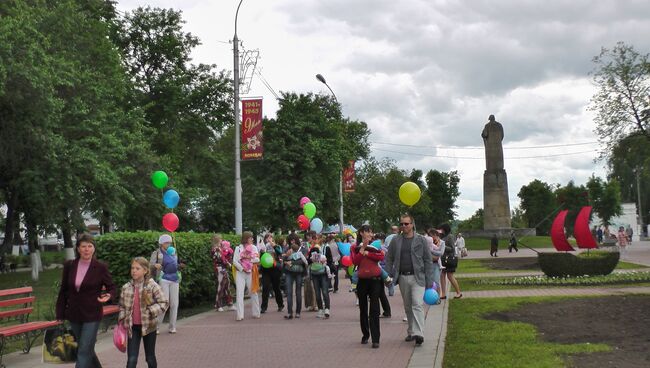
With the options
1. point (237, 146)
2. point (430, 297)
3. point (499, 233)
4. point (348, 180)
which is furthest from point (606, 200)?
point (430, 297)

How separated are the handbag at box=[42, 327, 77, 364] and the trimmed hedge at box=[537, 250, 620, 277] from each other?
16564 millimetres

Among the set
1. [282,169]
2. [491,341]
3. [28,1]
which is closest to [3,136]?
[28,1]

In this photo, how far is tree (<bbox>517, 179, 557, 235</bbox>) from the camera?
3912 inches

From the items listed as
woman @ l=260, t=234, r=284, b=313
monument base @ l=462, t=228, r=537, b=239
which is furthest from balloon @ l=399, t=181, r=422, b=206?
monument base @ l=462, t=228, r=537, b=239

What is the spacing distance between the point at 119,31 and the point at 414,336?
3630cm

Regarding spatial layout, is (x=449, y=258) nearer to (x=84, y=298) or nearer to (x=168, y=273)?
(x=168, y=273)

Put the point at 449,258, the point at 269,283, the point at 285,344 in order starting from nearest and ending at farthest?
the point at 285,344 → the point at 269,283 → the point at 449,258

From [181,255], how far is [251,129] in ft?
26.6

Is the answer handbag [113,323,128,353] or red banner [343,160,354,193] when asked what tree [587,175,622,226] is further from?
handbag [113,323,128,353]

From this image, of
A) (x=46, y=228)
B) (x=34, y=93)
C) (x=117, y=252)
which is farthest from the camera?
(x=46, y=228)

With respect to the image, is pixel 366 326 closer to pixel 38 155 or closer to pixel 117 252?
pixel 117 252

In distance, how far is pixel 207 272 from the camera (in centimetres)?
1838

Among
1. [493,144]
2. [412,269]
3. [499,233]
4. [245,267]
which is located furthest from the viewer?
[499,233]

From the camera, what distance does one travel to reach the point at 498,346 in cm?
959
